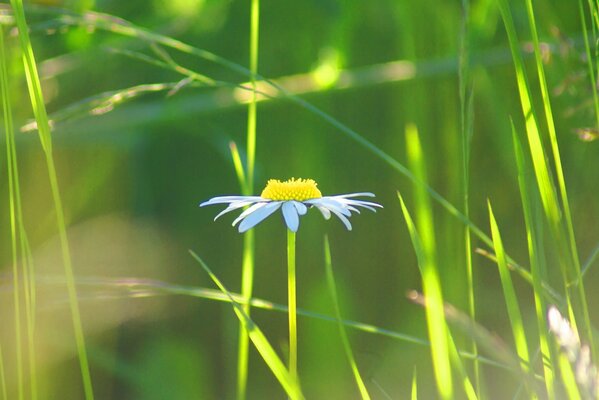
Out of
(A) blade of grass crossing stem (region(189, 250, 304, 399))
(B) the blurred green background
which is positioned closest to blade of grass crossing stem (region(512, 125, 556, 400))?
(A) blade of grass crossing stem (region(189, 250, 304, 399))

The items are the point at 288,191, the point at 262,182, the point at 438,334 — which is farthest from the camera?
the point at 262,182

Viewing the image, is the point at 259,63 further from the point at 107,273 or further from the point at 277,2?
Result: the point at 107,273

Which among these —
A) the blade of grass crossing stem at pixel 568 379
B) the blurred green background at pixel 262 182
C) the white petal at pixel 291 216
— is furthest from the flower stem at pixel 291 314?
the blurred green background at pixel 262 182

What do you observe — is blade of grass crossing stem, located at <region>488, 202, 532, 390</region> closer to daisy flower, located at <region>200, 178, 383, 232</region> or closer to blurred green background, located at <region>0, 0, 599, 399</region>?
daisy flower, located at <region>200, 178, 383, 232</region>

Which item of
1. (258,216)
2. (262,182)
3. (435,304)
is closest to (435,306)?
(435,304)

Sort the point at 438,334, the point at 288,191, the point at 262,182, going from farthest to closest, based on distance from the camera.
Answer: the point at 262,182, the point at 288,191, the point at 438,334

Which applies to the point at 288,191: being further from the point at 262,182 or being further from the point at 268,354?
the point at 262,182

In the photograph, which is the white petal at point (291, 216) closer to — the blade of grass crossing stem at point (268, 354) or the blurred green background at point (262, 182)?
the blade of grass crossing stem at point (268, 354)
